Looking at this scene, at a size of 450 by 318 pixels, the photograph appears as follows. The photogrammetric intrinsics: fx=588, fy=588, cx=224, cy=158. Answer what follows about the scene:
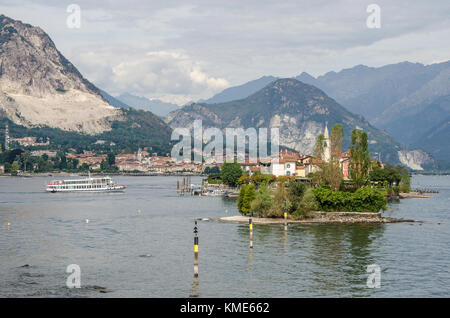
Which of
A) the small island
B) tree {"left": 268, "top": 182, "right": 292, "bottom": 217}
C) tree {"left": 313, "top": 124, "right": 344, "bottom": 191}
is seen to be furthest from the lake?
tree {"left": 313, "top": 124, "right": 344, "bottom": 191}

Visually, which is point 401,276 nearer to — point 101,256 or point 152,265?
point 152,265

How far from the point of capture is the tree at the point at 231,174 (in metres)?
178

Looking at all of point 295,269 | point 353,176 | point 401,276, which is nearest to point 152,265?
point 295,269

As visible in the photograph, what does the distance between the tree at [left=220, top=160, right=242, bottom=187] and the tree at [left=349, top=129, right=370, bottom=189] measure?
Result: 78310 mm

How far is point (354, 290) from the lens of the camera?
44750mm

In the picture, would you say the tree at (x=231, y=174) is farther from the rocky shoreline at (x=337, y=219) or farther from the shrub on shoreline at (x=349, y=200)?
the rocky shoreline at (x=337, y=219)

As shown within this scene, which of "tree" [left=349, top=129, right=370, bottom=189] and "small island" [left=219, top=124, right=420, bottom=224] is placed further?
"tree" [left=349, top=129, right=370, bottom=189]

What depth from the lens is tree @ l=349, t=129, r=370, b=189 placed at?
318 ft

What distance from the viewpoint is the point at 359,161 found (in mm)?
98812

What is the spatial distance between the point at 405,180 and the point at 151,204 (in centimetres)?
9369

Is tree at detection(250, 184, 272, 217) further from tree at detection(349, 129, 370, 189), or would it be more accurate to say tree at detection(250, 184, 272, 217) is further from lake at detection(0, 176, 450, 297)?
tree at detection(349, 129, 370, 189)

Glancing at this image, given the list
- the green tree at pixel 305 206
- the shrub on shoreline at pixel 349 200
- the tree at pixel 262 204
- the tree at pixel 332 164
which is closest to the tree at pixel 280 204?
the tree at pixel 262 204

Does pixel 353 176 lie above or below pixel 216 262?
above

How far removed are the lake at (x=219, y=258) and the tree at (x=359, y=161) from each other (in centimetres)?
1276
